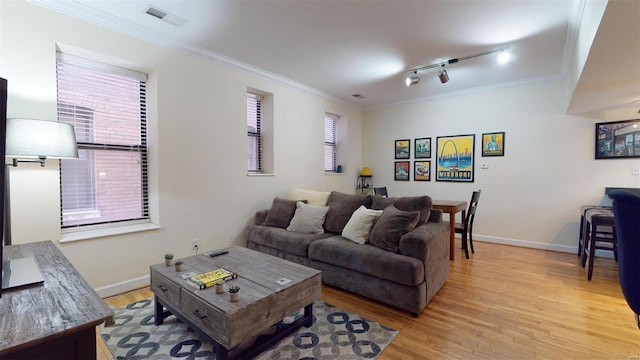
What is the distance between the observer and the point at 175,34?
2930mm

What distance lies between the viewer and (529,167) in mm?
4379

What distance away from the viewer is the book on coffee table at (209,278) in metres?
1.85

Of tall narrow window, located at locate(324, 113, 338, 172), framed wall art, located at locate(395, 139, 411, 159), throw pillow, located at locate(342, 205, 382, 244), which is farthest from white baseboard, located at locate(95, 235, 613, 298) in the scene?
tall narrow window, located at locate(324, 113, 338, 172)

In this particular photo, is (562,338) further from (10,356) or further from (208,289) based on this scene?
(10,356)

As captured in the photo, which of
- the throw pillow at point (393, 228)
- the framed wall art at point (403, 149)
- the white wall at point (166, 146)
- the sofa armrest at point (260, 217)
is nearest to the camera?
the white wall at point (166, 146)

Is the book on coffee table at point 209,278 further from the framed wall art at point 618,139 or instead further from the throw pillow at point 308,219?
the framed wall art at point 618,139

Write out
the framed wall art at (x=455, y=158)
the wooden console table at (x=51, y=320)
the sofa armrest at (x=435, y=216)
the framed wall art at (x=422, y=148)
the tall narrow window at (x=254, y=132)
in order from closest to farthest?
the wooden console table at (x=51, y=320) < the sofa armrest at (x=435, y=216) < the tall narrow window at (x=254, y=132) < the framed wall art at (x=455, y=158) < the framed wall art at (x=422, y=148)

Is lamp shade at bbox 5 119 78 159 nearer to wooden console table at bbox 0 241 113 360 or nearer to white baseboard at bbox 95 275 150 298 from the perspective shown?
wooden console table at bbox 0 241 113 360

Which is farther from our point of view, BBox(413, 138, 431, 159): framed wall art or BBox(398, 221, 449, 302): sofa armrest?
BBox(413, 138, 431, 159): framed wall art

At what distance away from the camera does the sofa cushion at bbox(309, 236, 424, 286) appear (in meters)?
2.31

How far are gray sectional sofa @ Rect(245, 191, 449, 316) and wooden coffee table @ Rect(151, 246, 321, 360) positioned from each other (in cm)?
64

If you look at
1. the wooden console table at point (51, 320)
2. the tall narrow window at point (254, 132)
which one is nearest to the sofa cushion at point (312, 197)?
the tall narrow window at point (254, 132)

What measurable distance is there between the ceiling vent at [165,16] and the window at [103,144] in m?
0.72

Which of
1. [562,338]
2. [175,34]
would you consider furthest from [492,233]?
[175,34]
